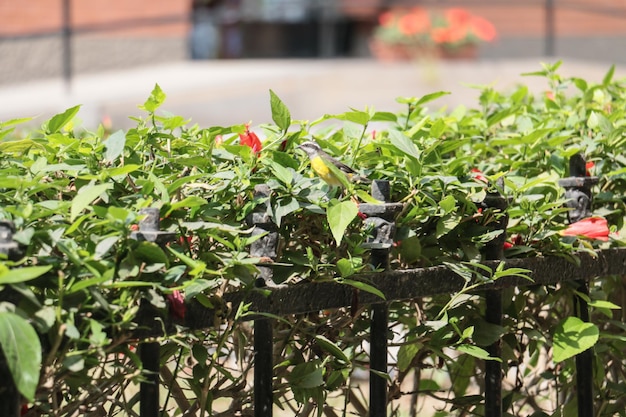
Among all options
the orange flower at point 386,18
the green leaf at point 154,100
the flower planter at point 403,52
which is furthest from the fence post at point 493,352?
the orange flower at point 386,18

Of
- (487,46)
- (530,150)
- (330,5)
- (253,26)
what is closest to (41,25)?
(253,26)

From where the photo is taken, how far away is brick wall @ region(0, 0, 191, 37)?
14844mm

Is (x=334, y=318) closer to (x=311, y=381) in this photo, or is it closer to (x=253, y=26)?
(x=311, y=381)

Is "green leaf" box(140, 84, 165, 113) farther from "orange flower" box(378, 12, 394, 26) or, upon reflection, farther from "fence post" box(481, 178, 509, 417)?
"orange flower" box(378, 12, 394, 26)

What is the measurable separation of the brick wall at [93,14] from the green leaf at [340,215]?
1409 centimetres

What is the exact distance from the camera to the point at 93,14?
50.5 ft

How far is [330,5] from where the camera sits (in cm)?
1898

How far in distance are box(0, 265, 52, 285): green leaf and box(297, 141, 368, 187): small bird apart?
510 millimetres

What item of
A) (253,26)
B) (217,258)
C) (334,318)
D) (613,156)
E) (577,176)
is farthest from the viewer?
(253,26)

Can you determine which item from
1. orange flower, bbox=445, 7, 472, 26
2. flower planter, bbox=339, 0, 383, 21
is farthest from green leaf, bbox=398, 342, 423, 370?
flower planter, bbox=339, 0, 383, 21

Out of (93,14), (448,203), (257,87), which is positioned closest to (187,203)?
(448,203)

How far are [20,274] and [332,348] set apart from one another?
0.56 meters

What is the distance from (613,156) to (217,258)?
3.09 ft

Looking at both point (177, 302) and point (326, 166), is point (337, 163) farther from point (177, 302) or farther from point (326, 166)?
point (177, 302)
